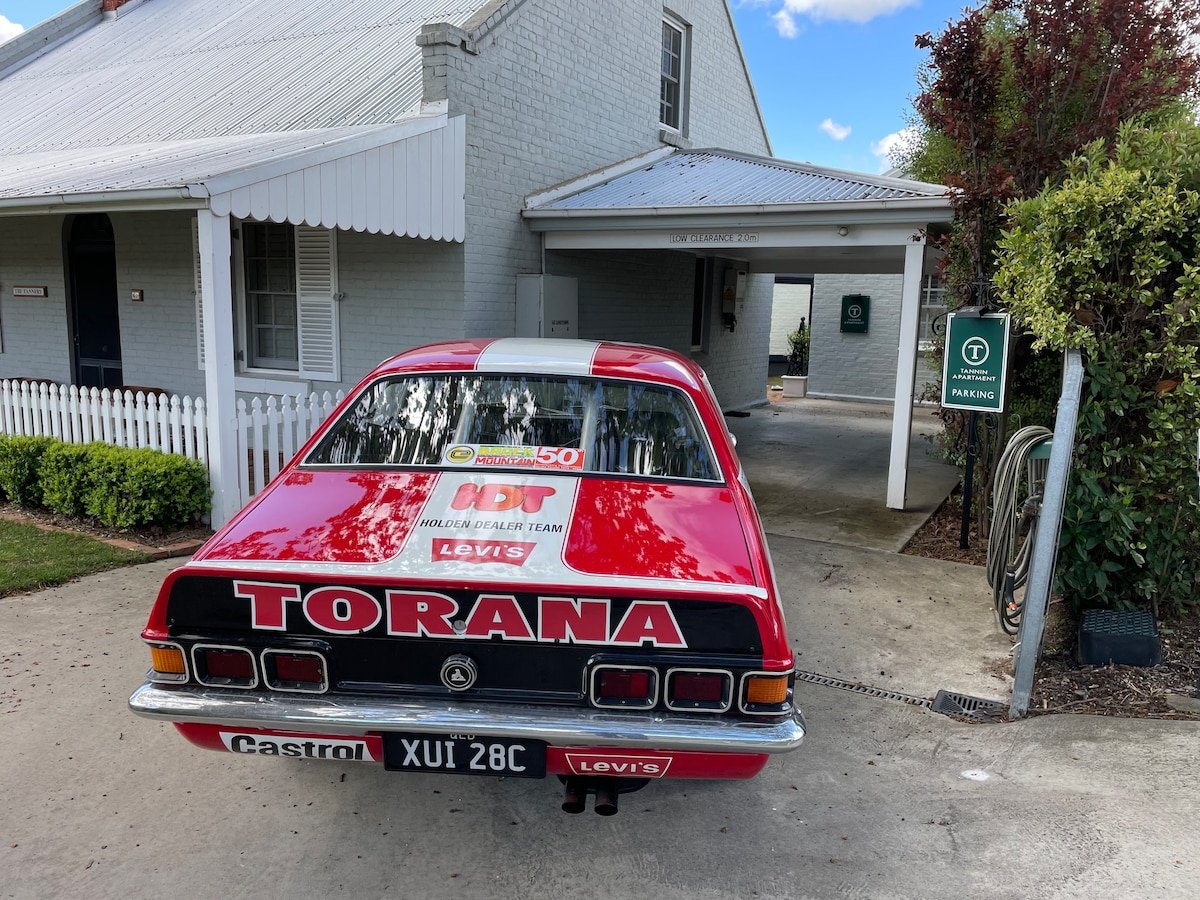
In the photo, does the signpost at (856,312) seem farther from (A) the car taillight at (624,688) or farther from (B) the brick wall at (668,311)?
(A) the car taillight at (624,688)

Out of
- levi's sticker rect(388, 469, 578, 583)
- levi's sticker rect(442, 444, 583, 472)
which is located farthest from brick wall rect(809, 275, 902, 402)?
levi's sticker rect(388, 469, 578, 583)

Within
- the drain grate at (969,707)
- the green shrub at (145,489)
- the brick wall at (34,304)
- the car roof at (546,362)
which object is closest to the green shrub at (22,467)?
the green shrub at (145,489)

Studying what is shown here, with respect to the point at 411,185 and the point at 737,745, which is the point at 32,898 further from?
the point at 411,185

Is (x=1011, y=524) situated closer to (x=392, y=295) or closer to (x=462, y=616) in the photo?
(x=462, y=616)

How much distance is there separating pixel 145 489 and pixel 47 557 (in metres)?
0.77

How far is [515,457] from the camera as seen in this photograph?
349cm

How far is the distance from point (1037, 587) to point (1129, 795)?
1.07m

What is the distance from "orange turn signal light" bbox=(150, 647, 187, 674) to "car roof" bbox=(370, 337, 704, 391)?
156cm

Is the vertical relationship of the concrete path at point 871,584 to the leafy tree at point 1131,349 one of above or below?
below

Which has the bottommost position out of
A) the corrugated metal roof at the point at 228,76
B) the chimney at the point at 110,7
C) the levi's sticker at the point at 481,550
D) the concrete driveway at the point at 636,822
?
the concrete driveway at the point at 636,822

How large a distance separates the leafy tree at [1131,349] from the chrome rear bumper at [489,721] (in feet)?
9.48

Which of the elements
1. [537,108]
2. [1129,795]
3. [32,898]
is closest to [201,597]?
[32,898]

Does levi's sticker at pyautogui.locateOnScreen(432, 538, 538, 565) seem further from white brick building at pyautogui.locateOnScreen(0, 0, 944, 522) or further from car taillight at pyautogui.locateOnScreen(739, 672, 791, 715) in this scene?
white brick building at pyautogui.locateOnScreen(0, 0, 944, 522)

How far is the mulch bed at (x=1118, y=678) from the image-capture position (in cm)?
422
